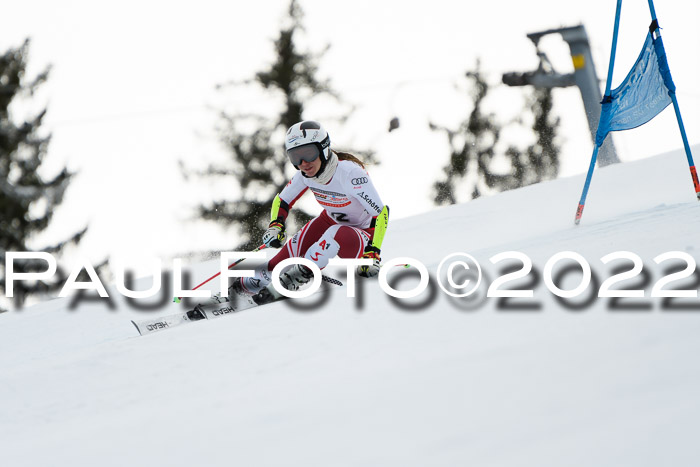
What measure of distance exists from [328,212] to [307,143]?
585 millimetres

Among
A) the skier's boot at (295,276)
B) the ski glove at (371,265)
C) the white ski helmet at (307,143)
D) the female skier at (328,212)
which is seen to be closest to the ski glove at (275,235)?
the female skier at (328,212)

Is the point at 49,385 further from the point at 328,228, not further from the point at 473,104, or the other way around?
the point at 473,104

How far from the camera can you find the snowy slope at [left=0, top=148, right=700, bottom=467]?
6.91 ft

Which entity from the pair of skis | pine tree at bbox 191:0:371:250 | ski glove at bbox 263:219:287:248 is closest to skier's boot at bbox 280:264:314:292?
the pair of skis

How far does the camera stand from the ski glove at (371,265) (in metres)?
4.55

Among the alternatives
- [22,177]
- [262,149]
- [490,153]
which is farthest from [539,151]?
[22,177]

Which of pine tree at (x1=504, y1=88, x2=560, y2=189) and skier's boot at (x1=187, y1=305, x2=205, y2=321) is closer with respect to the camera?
skier's boot at (x1=187, y1=305, x2=205, y2=321)

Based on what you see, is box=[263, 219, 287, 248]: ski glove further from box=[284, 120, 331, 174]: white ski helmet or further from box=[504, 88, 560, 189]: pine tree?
box=[504, 88, 560, 189]: pine tree

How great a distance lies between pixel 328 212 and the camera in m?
5.21

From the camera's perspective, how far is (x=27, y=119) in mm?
16812
